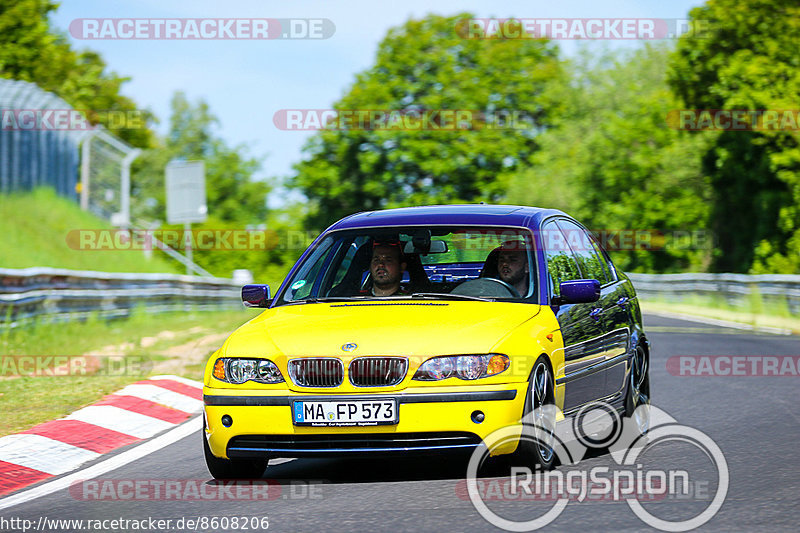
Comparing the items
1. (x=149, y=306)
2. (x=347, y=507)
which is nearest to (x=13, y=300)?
(x=149, y=306)

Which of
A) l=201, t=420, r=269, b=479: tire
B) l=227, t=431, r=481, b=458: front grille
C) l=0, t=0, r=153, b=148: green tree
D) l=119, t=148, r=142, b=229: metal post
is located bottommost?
l=201, t=420, r=269, b=479: tire

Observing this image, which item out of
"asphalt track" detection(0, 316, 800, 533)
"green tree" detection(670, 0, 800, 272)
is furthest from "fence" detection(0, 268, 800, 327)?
"asphalt track" detection(0, 316, 800, 533)

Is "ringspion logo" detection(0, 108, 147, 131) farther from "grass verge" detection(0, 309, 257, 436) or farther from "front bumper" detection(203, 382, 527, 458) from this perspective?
"front bumper" detection(203, 382, 527, 458)

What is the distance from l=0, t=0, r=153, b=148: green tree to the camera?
149 feet

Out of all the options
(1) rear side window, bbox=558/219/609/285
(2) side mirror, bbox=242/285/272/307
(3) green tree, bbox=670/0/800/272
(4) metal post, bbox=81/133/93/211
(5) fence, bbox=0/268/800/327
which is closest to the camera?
(2) side mirror, bbox=242/285/272/307

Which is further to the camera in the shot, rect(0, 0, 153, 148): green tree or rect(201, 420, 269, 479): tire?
rect(0, 0, 153, 148): green tree

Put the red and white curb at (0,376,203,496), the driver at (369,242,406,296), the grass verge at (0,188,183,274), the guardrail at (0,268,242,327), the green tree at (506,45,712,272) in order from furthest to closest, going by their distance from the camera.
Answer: the green tree at (506,45,712,272) < the grass verge at (0,188,183,274) < the guardrail at (0,268,242,327) < the driver at (369,242,406,296) < the red and white curb at (0,376,203,496)

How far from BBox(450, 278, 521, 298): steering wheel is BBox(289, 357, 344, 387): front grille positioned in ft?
4.36

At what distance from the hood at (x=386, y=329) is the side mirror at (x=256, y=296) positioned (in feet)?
2.18

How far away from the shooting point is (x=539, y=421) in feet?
24.0

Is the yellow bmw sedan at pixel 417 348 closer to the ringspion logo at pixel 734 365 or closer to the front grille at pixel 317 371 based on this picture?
the front grille at pixel 317 371

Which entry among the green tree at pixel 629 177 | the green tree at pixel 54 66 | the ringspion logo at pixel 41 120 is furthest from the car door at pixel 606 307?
the green tree at pixel 629 177

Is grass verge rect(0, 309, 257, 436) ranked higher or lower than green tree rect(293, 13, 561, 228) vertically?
lower

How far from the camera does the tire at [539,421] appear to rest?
23.4 feet
